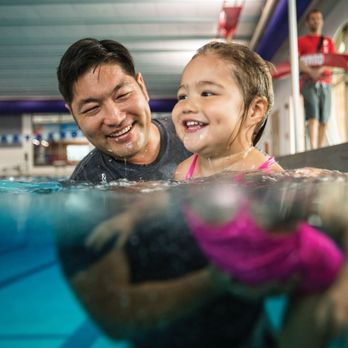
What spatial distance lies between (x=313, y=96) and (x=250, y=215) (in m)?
4.35

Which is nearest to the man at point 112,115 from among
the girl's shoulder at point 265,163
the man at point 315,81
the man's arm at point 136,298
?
the girl's shoulder at point 265,163

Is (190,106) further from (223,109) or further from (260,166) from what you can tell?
(260,166)

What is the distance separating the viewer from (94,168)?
2.25 metres

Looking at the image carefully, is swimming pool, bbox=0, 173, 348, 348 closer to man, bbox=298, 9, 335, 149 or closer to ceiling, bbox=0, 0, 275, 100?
man, bbox=298, 9, 335, 149

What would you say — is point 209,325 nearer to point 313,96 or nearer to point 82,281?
point 82,281

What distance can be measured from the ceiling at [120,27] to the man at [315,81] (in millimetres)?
2498

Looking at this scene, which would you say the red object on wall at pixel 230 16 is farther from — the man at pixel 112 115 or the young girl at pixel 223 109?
the young girl at pixel 223 109

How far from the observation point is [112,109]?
203 cm

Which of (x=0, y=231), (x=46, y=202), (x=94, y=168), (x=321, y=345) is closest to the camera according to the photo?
(x=321, y=345)

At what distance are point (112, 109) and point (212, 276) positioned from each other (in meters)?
1.66

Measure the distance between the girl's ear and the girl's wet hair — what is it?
0.02 m

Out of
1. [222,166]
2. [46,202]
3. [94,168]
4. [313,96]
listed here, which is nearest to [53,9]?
[313,96]

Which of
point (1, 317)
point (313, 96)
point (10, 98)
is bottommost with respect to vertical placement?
point (1, 317)

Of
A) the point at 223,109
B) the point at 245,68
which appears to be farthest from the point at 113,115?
the point at 245,68
